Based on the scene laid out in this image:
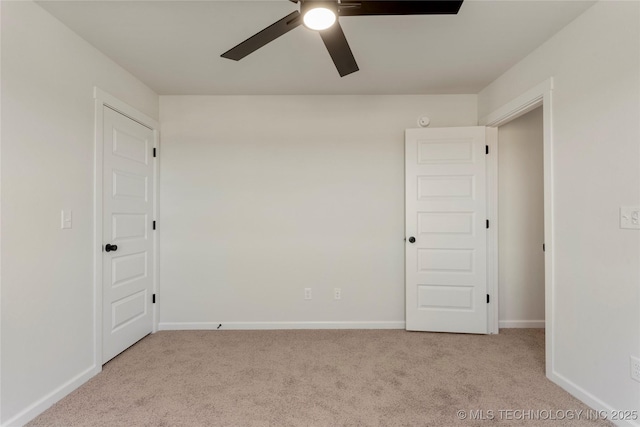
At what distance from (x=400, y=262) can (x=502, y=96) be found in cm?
180

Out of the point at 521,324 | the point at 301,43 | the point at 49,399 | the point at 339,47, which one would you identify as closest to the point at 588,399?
the point at 521,324

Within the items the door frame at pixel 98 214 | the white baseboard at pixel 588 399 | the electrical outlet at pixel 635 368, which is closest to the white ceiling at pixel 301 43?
the door frame at pixel 98 214

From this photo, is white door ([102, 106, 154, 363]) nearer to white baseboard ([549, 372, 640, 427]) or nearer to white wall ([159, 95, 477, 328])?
white wall ([159, 95, 477, 328])

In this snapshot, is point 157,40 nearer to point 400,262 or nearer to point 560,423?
point 400,262

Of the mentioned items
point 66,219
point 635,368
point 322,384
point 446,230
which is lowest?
point 322,384

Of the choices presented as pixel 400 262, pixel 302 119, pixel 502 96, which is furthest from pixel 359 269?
pixel 502 96

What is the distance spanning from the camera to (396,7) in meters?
1.29

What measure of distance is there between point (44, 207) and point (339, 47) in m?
1.99

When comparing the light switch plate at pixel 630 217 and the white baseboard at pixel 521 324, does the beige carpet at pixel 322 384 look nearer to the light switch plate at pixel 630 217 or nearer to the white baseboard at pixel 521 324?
the white baseboard at pixel 521 324

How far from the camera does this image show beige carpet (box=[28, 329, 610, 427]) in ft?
5.41

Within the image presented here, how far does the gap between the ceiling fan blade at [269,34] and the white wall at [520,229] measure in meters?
2.53

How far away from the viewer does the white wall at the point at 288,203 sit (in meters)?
2.96

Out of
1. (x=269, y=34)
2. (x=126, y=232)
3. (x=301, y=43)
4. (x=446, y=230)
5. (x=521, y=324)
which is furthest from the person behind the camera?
(x=521, y=324)

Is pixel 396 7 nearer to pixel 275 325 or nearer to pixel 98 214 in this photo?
pixel 98 214
